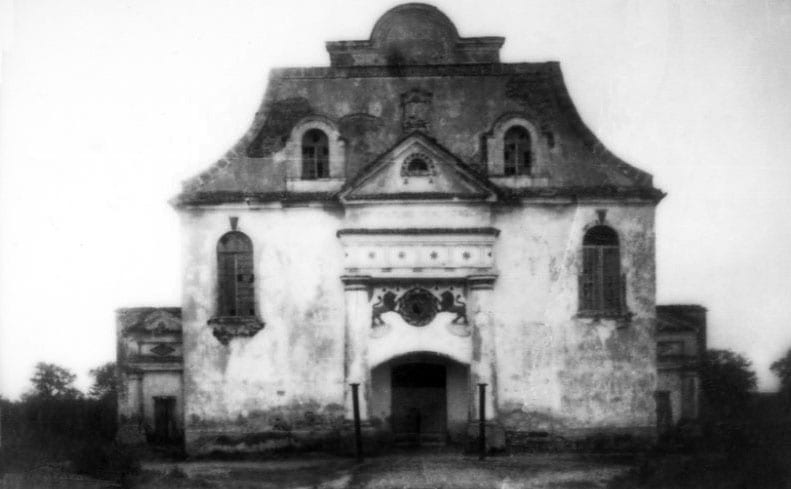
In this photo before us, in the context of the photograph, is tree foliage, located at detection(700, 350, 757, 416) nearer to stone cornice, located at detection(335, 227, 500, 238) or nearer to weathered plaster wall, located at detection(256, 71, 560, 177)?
stone cornice, located at detection(335, 227, 500, 238)

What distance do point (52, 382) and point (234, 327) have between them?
4145 mm

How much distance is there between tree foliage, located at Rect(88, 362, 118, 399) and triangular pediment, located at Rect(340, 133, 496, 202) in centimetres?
749

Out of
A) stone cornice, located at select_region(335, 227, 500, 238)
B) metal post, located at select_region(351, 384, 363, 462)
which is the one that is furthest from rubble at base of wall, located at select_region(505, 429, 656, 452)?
stone cornice, located at select_region(335, 227, 500, 238)

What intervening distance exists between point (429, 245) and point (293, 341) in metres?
3.58

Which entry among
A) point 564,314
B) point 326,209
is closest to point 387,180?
point 326,209

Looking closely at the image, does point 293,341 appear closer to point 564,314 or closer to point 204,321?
point 204,321

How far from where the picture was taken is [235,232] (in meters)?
21.3

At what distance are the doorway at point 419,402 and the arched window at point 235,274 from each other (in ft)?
11.8

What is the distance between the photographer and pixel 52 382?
21.2 meters

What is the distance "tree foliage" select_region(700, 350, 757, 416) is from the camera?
814 inches

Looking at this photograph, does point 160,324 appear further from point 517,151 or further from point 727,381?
point 727,381

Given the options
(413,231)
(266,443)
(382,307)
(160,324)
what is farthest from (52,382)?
(413,231)

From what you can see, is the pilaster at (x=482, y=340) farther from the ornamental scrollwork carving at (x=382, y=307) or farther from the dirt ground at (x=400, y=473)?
the ornamental scrollwork carving at (x=382, y=307)

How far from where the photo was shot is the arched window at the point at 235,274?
21.2 metres
